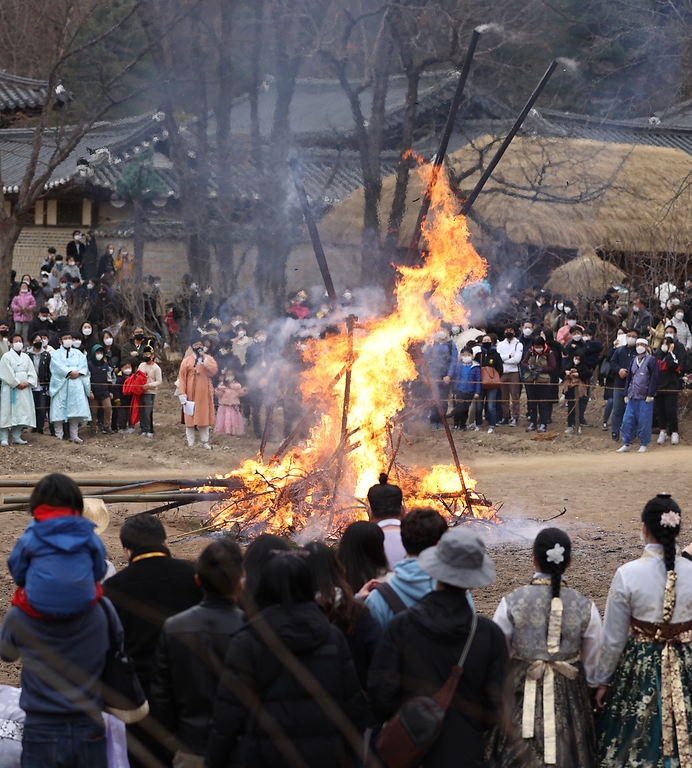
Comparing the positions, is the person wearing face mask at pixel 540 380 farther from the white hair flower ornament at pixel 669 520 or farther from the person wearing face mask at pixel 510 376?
the white hair flower ornament at pixel 669 520

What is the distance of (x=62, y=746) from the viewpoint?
12.5 feet

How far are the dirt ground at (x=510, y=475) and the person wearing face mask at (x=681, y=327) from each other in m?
1.36

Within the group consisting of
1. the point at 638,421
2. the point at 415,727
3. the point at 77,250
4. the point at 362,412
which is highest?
the point at 77,250

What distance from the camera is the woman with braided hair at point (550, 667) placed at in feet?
13.6

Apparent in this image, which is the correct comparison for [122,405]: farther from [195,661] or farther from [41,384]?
[195,661]

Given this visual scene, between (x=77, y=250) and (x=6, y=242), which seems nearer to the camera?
(x=6, y=242)

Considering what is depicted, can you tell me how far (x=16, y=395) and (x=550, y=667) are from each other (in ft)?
41.7

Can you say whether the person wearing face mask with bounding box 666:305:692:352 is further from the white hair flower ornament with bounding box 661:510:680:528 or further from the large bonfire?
the white hair flower ornament with bounding box 661:510:680:528

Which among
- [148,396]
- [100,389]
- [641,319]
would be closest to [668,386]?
[641,319]

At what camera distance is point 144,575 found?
423 centimetres

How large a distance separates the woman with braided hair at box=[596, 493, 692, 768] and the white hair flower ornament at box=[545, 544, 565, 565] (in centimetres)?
28

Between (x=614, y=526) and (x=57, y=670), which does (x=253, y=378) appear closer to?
(x=614, y=526)

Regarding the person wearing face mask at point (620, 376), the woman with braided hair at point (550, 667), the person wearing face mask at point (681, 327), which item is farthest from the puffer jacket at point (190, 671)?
the person wearing face mask at point (681, 327)

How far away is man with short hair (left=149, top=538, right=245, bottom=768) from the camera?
3.84m
